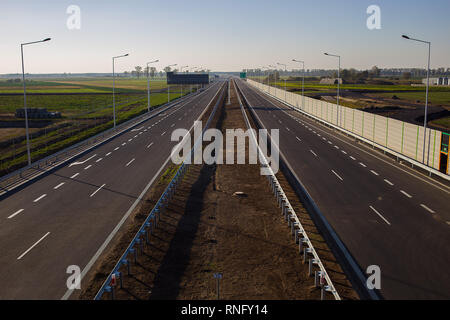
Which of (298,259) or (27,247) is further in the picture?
(27,247)

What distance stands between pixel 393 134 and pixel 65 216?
74.2 feet

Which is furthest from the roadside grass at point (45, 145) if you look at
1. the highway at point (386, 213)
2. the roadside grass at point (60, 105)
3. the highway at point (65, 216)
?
the roadside grass at point (60, 105)

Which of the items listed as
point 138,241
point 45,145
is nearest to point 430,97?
point 45,145

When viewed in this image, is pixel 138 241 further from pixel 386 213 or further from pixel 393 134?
pixel 393 134

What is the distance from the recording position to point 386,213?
1762 cm

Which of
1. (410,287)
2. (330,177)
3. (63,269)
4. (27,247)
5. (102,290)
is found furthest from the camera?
(330,177)

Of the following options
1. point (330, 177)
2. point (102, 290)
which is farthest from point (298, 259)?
point (330, 177)


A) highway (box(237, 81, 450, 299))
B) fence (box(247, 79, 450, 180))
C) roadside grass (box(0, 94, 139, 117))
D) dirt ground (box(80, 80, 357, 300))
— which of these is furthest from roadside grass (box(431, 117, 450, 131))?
roadside grass (box(0, 94, 139, 117))

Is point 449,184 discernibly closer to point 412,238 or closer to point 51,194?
point 412,238

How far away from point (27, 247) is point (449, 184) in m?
20.4

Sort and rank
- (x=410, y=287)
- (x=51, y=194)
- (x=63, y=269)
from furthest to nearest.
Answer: (x=51, y=194), (x=63, y=269), (x=410, y=287)

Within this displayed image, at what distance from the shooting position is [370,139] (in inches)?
1363

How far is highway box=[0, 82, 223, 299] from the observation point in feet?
40.4

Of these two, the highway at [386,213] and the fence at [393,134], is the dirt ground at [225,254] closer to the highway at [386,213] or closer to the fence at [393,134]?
the highway at [386,213]
